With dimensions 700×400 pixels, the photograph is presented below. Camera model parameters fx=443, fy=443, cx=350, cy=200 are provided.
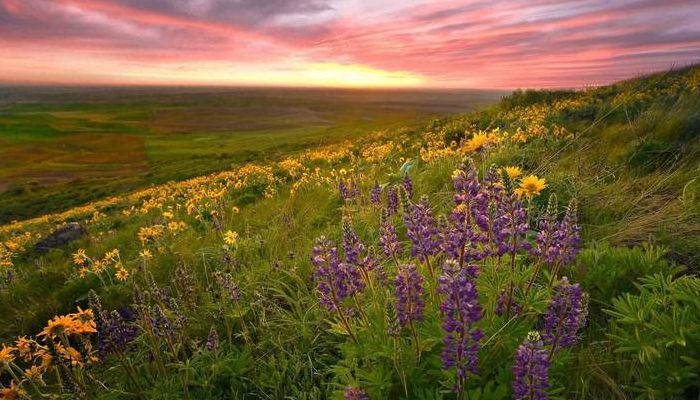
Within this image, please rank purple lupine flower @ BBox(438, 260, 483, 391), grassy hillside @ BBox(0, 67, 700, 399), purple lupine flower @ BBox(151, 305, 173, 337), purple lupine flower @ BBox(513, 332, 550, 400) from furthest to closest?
purple lupine flower @ BBox(151, 305, 173, 337) → grassy hillside @ BBox(0, 67, 700, 399) → purple lupine flower @ BBox(438, 260, 483, 391) → purple lupine flower @ BBox(513, 332, 550, 400)

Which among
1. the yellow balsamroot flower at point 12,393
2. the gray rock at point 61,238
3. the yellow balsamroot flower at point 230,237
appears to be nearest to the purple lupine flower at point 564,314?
the yellow balsamroot flower at point 12,393

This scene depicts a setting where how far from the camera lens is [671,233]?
3580 mm

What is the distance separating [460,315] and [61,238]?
1448cm

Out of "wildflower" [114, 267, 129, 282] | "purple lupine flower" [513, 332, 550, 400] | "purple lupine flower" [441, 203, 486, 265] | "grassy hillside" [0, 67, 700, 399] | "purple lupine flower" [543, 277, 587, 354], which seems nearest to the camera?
"purple lupine flower" [513, 332, 550, 400]

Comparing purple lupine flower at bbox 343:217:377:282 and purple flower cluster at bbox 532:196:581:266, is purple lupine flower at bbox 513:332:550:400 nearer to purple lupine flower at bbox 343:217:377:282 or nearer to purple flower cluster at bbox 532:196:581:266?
purple flower cluster at bbox 532:196:581:266

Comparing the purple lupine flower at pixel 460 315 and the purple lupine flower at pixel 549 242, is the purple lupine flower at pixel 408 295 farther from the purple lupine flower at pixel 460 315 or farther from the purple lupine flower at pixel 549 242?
the purple lupine flower at pixel 549 242

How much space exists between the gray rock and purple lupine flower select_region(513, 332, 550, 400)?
13.8m

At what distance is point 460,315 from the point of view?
5.61ft

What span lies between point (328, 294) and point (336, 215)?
4071mm

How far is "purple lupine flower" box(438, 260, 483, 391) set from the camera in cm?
166

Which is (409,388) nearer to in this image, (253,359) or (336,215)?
(253,359)

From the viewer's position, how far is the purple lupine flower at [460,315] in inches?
65.4

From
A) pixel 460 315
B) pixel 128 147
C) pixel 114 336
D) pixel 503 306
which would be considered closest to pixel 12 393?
pixel 114 336

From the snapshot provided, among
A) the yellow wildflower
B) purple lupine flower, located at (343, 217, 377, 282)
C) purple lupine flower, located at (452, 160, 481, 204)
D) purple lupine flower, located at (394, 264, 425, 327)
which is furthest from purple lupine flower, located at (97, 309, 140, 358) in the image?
purple lupine flower, located at (452, 160, 481, 204)
